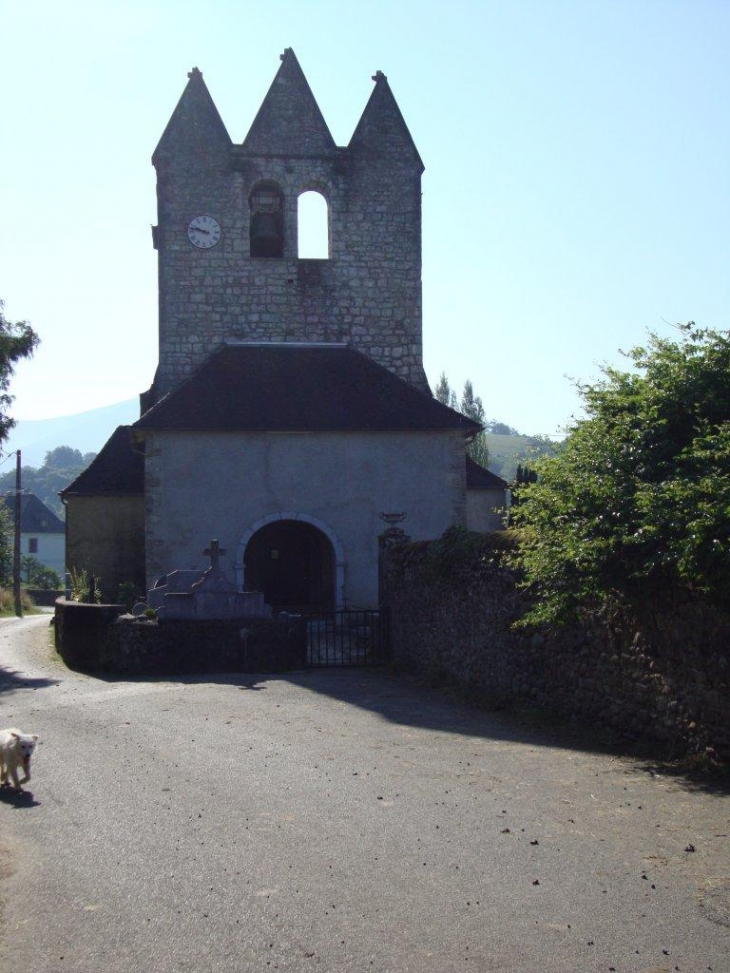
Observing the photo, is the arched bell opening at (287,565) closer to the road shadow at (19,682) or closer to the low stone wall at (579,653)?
the road shadow at (19,682)

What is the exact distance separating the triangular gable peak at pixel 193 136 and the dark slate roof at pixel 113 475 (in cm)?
734

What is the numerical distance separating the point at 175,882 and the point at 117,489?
2466 centimetres

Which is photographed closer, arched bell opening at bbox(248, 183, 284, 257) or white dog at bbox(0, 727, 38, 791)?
white dog at bbox(0, 727, 38, 791)

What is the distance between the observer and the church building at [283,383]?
993 inches

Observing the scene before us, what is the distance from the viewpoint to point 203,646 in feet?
56.3

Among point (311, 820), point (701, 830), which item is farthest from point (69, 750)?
point (701, 830)

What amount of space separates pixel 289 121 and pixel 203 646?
57.9 feet

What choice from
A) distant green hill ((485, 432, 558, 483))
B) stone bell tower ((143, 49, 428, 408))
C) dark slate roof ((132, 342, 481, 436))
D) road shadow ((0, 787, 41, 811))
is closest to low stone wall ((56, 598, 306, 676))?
distant green hill ((485, 432, 558, 483))

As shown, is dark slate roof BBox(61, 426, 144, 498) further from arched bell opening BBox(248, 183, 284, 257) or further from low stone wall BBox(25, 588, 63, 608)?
low stone wall BBox(25, 588, 63, 608)

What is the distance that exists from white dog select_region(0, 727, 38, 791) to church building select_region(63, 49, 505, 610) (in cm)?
1645

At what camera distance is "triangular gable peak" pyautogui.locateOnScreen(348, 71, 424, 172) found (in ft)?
98.1

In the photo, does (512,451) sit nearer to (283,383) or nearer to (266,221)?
(283,383)

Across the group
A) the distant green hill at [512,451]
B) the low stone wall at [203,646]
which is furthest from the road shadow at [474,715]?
the distant green hill at [512,451]

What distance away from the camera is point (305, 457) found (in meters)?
25.5
